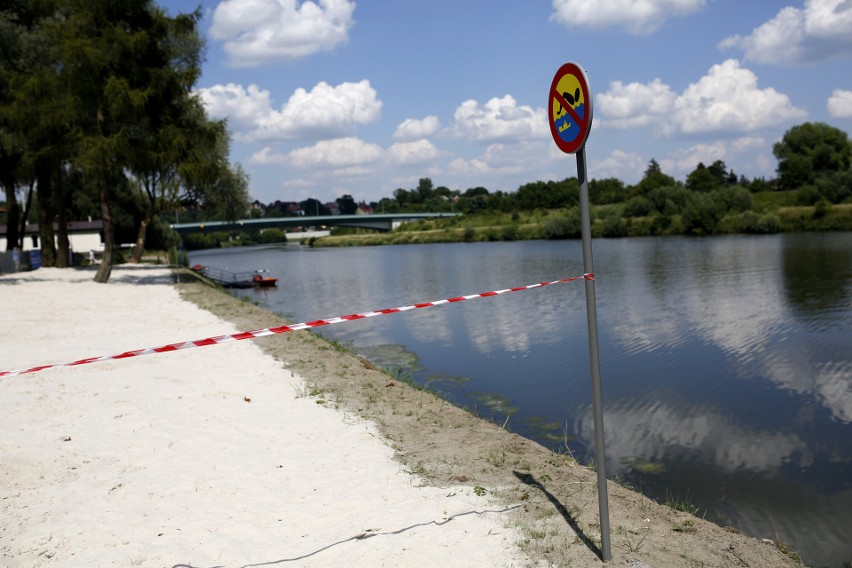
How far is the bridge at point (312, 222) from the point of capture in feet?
278

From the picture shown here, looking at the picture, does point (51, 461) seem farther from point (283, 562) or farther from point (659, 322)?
point (659, 322)

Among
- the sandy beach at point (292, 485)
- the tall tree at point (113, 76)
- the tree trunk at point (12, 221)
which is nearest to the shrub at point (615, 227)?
the tall tree at point (113, 76)

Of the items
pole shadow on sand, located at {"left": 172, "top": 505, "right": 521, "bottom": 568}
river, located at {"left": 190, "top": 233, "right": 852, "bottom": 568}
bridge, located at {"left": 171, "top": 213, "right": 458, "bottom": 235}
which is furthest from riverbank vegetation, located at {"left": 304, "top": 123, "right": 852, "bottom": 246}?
pole shadow on sand, located at {"left": 172, "top": 505, "right": 521, "bottom": 568}

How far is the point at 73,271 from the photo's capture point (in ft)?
114

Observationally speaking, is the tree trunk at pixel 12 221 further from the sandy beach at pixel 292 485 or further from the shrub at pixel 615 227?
the shrub at pixel 615 227

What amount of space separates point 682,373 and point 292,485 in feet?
31.6

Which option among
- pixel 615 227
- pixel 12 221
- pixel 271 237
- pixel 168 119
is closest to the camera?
pixel 168 119

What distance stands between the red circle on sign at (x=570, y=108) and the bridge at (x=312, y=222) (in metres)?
76.0

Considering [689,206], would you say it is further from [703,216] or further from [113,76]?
[113,76]

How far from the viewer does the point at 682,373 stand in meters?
13.2

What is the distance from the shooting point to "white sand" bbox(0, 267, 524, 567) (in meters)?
4.78

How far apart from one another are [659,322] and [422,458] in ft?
46.6

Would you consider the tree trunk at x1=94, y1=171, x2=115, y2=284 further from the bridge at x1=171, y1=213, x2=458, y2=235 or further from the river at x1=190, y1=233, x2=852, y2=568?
the bridge at x1=171, y1=213, x2=458, y2=235

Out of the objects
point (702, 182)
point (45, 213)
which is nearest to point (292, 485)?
Answer: point (45, 213)
